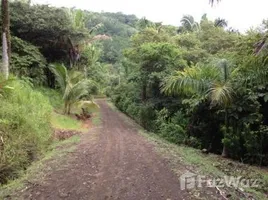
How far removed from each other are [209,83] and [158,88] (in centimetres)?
599

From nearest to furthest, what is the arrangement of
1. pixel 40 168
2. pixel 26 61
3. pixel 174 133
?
pixel 40 168, pixel 174 133, pixel 26 61

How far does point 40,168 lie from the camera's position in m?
6.64

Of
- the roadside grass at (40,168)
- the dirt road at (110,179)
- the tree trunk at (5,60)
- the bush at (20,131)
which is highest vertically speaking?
the tree trunk at (5,60)

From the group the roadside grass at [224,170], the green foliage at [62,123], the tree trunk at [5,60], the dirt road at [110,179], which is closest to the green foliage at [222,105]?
the roadside grass at [224,170]

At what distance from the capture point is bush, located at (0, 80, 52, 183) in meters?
6.36

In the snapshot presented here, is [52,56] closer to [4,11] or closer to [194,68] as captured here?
[4,11]

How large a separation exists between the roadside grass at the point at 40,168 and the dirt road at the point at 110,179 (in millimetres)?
184

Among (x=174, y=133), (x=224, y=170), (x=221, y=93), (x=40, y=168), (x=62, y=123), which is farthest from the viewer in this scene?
(x=62, y=123)

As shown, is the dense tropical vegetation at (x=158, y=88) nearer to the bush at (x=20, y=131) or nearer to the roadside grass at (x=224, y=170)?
the bush at (x=20, y=131)


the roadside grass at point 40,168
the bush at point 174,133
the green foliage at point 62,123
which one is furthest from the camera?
the green foliage at point 62,123

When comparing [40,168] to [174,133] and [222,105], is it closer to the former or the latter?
[222,105]

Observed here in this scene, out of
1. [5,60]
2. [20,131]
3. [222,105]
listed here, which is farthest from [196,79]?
[5,60]

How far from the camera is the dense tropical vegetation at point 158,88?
26.8ft

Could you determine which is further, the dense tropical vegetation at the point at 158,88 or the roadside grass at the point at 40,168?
the dense tropical vegetation at the point at 158,88
